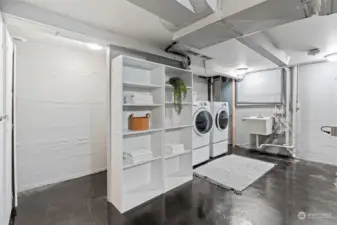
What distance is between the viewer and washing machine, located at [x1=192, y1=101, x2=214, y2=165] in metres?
4.04

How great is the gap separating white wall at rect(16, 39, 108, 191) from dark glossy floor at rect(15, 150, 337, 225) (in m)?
0.33

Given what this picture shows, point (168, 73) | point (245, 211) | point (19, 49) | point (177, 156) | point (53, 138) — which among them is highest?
point (19, 49)

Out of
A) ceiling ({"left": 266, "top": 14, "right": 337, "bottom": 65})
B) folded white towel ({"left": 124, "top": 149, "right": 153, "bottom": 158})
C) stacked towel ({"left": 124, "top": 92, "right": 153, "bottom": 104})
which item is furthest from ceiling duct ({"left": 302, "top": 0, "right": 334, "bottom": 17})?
folded white towel ({"left": 124, "top": 149, "right": 153, "bottom": 158})

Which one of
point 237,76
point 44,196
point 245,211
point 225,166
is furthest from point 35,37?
point 237,76

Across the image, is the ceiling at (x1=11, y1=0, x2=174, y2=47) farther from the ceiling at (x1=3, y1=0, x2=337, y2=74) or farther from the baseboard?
the baseboard

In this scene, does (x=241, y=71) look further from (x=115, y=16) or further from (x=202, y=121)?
(x=115, y=16)

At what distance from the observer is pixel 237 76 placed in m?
5.61

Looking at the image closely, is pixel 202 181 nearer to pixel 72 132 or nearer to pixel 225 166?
pixel 225 166

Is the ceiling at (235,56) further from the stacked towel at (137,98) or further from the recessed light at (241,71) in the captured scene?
the stacked towel at (137,98)

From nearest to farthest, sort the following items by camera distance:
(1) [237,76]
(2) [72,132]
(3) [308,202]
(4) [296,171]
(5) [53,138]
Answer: (3) [308,202], (5) [53,138], (2) [72,132], (4) [296,171], (1) [237,76]

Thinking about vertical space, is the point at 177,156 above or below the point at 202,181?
above

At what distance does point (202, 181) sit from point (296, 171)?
1855 millimetres

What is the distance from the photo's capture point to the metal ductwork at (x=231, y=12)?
1.52 m

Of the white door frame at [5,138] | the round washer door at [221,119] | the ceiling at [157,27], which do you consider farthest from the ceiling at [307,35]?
the white door frame at [5,138]
